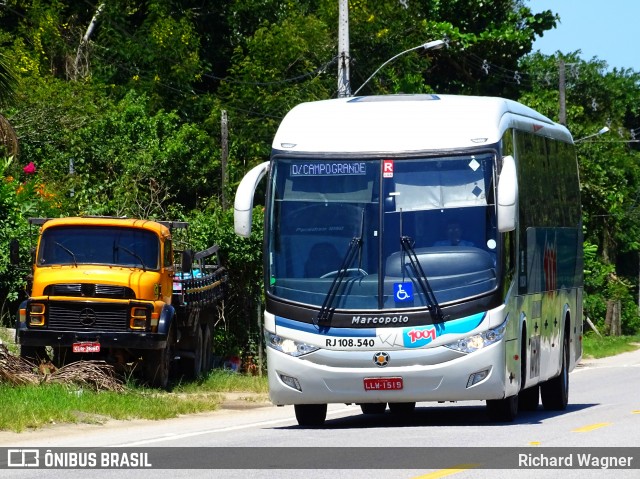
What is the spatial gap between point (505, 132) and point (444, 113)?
30.8 inches

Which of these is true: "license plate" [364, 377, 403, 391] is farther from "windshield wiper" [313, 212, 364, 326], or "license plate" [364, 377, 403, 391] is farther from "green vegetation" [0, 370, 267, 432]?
"green vegetation" [0, 370, 267, 432]

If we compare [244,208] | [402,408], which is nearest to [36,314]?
[402,408]

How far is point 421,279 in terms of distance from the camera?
15.8 meters

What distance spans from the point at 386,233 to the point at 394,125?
1.31 m

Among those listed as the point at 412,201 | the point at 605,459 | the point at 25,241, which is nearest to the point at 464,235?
the point at 412,201

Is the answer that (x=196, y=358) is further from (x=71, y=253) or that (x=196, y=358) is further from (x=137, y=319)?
(x=71, y=253)

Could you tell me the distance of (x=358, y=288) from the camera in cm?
1584

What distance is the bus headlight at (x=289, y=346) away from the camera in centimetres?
1591

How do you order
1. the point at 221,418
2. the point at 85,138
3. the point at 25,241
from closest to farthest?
the point at 221,418 < the point at 25,241 < the point at 85,138

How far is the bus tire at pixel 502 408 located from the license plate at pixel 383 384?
1.67 m

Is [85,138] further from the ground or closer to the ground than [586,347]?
further from the ground

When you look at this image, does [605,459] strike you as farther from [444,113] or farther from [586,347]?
[586,347]

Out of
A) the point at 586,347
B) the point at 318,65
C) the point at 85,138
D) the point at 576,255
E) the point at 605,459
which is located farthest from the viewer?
the point at 586,347

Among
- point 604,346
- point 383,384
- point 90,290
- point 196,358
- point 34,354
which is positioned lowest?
point 604,346
